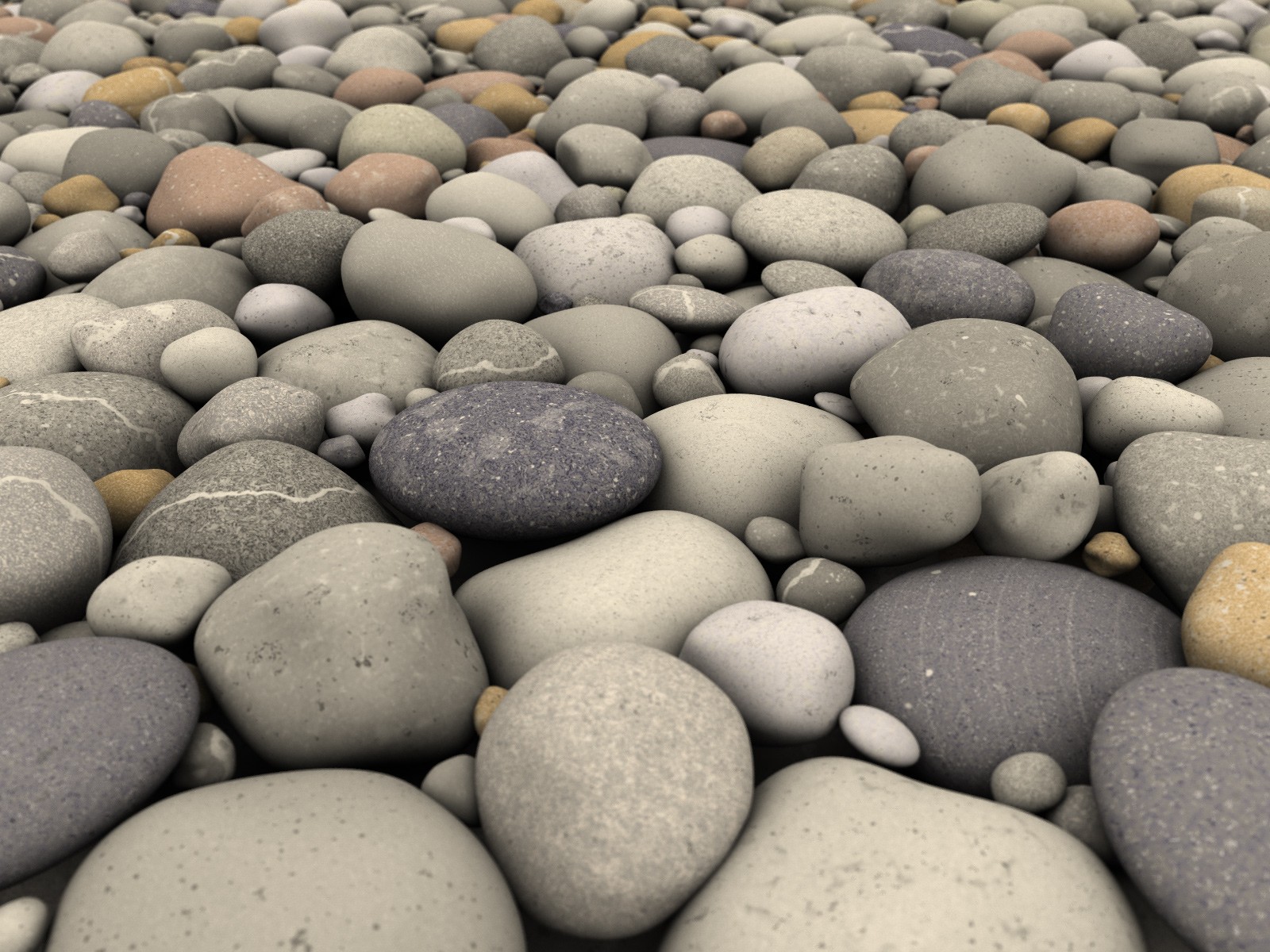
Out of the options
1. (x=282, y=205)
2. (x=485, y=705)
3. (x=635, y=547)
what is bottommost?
(x=485, y=705)

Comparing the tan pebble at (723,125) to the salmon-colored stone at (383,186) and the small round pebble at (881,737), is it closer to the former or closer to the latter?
the salmon-colored stone at (383,186)

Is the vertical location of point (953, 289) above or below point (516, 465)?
above

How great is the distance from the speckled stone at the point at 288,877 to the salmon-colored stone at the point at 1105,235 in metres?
3.10

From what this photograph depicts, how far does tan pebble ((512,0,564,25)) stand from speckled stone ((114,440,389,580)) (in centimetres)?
545

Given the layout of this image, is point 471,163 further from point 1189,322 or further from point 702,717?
point 702,717

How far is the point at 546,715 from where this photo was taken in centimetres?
156

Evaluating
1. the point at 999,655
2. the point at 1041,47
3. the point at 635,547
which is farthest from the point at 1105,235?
the point at 1041,47

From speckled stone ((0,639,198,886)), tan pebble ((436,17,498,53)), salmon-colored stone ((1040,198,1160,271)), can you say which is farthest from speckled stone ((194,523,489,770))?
tan pebble ((436,17,498,53))

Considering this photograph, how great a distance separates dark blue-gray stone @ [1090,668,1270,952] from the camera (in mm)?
1318

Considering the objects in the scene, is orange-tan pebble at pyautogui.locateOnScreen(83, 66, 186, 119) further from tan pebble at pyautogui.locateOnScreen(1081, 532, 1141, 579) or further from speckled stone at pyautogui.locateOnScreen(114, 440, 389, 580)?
tan pebble at pyautogui.locateOnScreen(1081, 532, 1141, 579)

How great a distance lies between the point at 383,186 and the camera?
3697 mm

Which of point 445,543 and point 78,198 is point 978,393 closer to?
point 445,543

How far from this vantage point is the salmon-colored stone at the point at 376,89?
16.3 feet

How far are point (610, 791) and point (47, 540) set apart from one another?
54.1 inches
